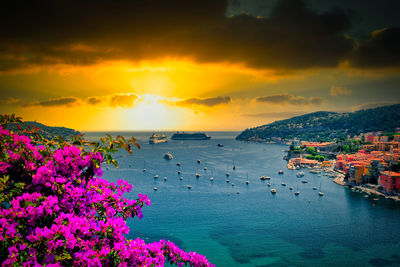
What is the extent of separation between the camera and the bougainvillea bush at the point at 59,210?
1.78m

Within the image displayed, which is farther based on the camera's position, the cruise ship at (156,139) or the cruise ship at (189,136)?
the cruise ship at (189,136)

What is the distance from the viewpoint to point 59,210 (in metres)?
2.19

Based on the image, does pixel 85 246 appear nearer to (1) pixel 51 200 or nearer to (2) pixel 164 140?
(1) pixel 51 200

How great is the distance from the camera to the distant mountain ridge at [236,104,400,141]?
366 ft

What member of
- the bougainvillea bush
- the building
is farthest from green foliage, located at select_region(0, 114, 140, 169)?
the building

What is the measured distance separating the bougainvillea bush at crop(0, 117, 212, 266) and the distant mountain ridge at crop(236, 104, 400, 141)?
116 metres

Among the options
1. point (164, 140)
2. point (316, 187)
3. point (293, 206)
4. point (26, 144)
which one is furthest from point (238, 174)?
point (164, 140)

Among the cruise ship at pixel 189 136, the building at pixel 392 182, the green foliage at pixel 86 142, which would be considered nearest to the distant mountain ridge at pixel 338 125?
the cruise ship at pixel 189 136

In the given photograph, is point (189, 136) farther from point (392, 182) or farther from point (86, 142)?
point (86, 142)

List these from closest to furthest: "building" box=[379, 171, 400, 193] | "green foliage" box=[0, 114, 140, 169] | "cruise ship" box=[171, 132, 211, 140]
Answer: "green foliage" box=[0, 114, 140, 169], "building" box=[379, 171, 400, 193], "cruise ship" box=[171, 132, 211, 140]

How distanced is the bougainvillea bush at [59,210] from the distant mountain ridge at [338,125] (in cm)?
11591

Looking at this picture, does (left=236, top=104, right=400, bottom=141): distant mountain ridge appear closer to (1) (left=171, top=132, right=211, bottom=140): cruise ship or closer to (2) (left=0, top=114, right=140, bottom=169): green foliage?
(1) (left=171, top=132, right=211, bottom=140): cruise ship

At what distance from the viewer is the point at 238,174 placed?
48.2 metres

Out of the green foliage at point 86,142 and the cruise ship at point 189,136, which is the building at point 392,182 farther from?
the cruise ship at point 189,136
